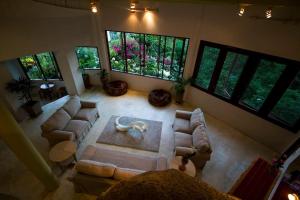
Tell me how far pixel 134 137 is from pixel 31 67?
5886 millimetres

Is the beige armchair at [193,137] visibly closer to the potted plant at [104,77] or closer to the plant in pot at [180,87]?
the plant in pot at [180,87]

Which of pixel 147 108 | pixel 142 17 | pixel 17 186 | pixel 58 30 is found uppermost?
pixel 142 17

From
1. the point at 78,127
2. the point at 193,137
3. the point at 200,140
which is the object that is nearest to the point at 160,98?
the point at 193,137

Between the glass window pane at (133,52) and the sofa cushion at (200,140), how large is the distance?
391 centimetres

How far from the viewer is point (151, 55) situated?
253 inches

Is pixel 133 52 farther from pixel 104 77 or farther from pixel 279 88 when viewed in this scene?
pixel 279 88

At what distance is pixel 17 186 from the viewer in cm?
367

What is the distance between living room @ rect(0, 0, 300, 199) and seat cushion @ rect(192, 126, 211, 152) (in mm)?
874

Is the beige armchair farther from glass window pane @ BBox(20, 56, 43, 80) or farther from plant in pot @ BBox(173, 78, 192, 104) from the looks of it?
glass window pane @ BBox(20, 56, 43, 80)

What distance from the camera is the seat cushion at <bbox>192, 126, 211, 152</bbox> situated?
364 cm

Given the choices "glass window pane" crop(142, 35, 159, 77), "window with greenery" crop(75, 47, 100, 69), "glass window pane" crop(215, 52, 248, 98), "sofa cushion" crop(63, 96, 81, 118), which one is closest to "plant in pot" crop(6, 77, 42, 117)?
"sofa cushion" crop(63, 96, 81, 118)

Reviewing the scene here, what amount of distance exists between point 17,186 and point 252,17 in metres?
7.12

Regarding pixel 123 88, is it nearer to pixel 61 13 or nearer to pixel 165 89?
pixel 165 89

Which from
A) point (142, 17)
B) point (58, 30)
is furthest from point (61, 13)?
point (142, 17)
